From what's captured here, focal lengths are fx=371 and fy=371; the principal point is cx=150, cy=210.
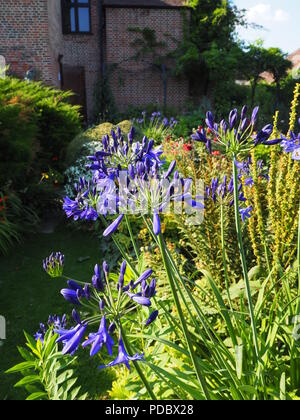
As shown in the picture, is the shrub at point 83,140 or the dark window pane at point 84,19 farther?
the dark window pane at point 84,19

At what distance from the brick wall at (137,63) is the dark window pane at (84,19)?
1028mm

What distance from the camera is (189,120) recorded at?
13.9 meters

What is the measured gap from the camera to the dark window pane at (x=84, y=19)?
17656 millimetres

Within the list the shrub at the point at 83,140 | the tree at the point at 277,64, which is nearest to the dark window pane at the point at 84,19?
the tree at the point at 277,64

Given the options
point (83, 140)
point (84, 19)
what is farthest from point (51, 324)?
point (84, 19)

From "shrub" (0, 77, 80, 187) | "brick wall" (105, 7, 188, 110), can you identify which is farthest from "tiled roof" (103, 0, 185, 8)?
"shrub" (0, 77, 80, 187)

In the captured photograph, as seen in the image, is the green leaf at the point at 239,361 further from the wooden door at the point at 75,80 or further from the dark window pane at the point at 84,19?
the dark window pane at the point at 84,19

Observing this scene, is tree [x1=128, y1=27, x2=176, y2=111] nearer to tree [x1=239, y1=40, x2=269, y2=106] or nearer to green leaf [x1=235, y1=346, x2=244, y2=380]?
tree [x1=239, y1=40, x2=269, y2=106]

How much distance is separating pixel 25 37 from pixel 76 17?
6262mm

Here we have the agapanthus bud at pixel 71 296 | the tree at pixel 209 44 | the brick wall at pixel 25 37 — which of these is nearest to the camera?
the agapanthus bud at pixel 71 296

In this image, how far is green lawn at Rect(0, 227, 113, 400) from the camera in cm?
301

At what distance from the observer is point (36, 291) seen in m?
4.51
